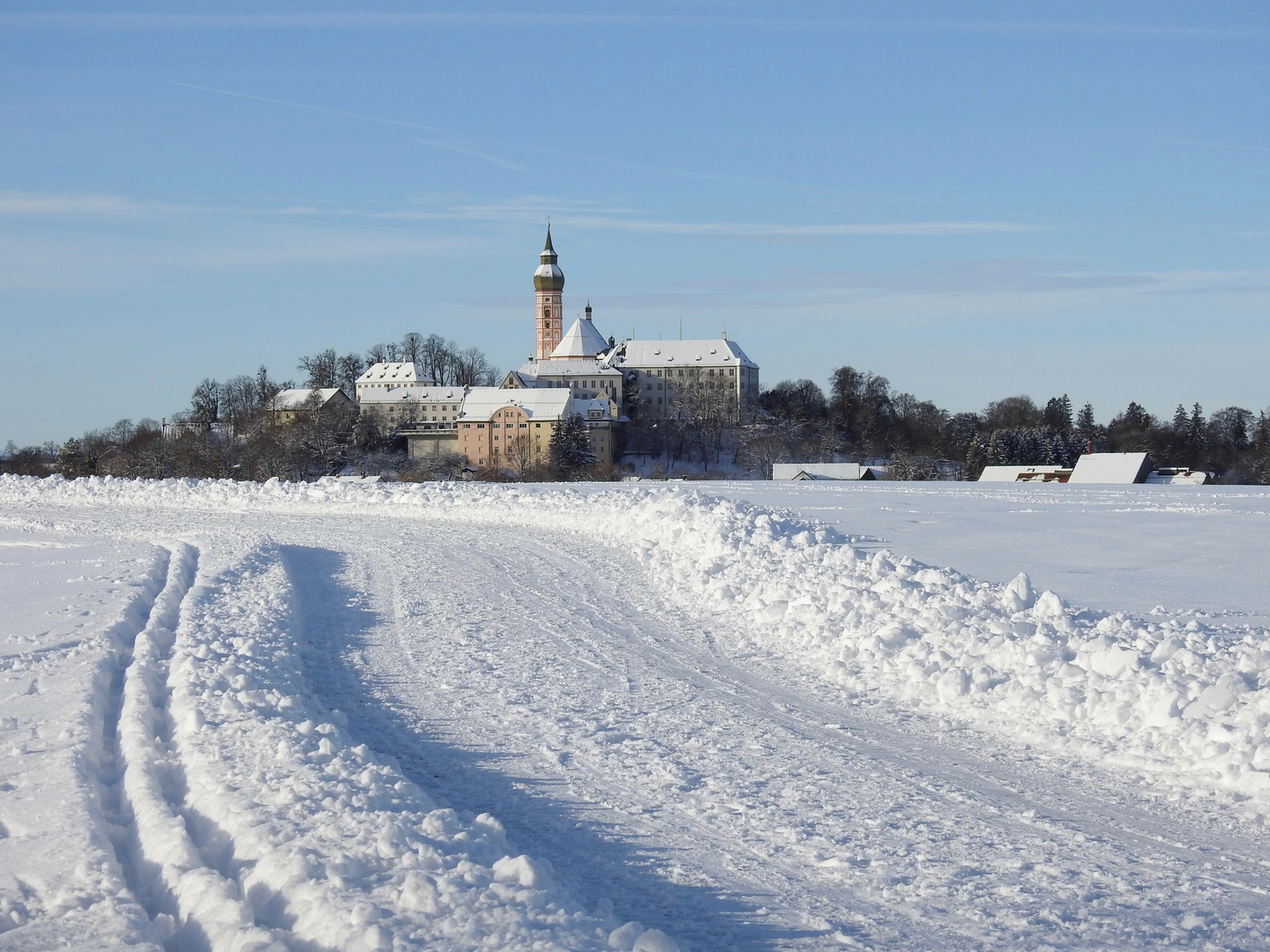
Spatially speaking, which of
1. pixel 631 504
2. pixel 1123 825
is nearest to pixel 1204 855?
pixel 1123 825

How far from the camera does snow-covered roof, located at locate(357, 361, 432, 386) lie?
449ft

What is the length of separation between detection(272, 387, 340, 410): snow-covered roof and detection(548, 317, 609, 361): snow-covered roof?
29.8m

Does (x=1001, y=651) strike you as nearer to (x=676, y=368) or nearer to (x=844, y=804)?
(x=844, y=804)

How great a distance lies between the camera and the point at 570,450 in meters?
102

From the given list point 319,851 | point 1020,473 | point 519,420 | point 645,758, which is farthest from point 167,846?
point 519,420

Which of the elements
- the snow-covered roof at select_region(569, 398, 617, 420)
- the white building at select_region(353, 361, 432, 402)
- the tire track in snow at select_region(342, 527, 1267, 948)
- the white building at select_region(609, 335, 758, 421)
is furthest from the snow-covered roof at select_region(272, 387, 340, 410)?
the tire track in snow at select_region(342, 527, 1267, 948)

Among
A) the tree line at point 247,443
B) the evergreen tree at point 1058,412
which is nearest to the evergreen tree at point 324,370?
the tree line at point 247,443

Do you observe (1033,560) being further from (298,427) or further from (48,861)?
(298,427)

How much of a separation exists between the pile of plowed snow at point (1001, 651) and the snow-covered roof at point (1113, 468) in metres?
41.5

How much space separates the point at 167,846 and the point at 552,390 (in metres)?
121

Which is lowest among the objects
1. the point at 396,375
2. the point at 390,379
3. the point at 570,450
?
the point at 570,450

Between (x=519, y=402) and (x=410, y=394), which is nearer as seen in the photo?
(x=519, y=402)

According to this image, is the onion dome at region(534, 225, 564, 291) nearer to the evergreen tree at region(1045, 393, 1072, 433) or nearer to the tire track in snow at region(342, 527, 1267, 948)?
the evergreen tree at region(1045, 393, 1072, 433)

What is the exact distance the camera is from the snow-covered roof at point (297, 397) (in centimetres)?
12620
